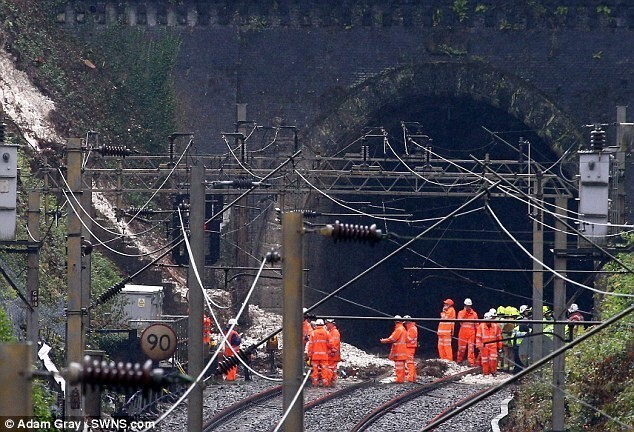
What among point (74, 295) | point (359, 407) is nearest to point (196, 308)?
point (74, 295)

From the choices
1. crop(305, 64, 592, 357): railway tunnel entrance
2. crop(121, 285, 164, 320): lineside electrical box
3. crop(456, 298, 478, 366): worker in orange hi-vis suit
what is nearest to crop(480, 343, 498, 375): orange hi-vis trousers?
crop(456, 298, 478, 366): worker in orange hi-vis suit

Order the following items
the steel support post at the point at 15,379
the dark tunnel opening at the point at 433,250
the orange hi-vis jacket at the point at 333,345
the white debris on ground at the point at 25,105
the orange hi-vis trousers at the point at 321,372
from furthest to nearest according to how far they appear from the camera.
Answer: the dark tunnel opening at the point at 433,250 < the white debris on ground at the point at 25,105 < the orange hi-vis trousers at the point at 321,372 < the orange hi-vis jacket at the point at 333,345 < the steel support post at the point at 15,379

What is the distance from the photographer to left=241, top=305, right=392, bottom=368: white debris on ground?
3153 centimetres

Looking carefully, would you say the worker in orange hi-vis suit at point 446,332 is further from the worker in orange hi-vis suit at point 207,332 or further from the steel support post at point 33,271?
the steel support post at point 33,271

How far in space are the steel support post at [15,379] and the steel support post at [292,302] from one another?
4.02m

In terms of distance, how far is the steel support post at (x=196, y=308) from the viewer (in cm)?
1319

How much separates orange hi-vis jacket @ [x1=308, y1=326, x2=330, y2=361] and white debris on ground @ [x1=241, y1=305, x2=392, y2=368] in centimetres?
336

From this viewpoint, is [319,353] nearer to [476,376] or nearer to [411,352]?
[411,352]

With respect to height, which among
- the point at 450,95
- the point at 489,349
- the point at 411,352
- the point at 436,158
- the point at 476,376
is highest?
the point at 450,95

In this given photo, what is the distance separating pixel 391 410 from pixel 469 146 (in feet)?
45.9

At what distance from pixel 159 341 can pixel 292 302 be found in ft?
41.5

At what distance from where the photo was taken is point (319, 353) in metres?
27.4

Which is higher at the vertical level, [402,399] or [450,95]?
[450,95]

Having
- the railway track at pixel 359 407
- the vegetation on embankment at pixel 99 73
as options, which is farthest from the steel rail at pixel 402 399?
the vegetation on embankment at pixel 99 73
